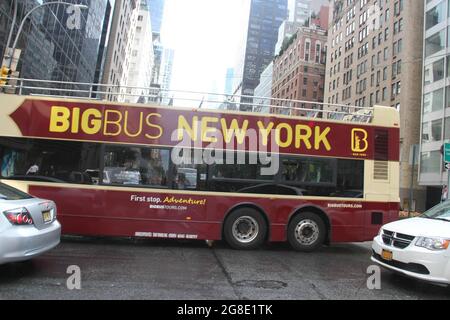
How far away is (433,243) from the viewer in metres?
6.61

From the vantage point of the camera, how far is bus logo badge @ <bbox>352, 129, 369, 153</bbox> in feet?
34.9

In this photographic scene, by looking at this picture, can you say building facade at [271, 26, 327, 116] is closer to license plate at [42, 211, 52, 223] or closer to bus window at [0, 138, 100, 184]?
bus window at [0, 138, 100, 184]

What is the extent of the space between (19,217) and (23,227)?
151 mm

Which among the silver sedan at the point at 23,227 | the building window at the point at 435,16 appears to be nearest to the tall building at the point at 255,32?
the building window at the point at 435,16

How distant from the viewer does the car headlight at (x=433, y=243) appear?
6.54 m

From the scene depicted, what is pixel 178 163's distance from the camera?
998cm

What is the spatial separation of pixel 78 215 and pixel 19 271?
281 centimetres

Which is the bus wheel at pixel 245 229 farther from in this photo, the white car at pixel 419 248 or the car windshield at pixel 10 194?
the car windshield at pixel 10 194

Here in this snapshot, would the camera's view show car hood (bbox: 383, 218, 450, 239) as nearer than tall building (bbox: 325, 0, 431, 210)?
Yes

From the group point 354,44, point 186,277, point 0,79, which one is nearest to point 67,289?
point 186,277

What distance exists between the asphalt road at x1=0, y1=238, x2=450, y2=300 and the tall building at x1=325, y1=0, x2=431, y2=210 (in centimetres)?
4845

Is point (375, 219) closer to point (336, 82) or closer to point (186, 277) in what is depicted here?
point (186, 277)

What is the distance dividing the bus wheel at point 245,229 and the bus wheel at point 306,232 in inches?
26.8

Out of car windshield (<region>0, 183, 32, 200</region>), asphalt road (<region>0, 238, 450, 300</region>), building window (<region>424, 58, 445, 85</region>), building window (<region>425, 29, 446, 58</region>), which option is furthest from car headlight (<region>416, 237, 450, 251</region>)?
building window (<region>425, 29, 446, 58</region>)
